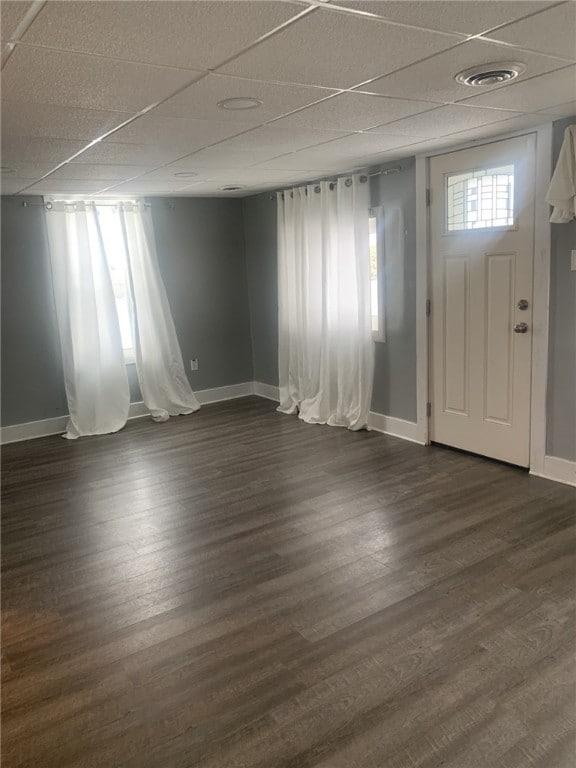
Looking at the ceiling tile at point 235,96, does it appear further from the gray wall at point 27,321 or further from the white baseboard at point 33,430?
the white baseboard at point 33,430

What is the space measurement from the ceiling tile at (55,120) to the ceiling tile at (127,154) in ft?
0.98

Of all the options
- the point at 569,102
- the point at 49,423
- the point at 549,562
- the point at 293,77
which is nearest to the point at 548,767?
the point at 549,562

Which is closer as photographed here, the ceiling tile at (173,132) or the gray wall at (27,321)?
the ceiling tile at (173,132)

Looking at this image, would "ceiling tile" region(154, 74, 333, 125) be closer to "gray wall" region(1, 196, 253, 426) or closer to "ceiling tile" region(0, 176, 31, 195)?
"ceiling tile" region(0, 176, 31, 195)

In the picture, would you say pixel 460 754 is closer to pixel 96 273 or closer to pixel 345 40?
pixel 345 40

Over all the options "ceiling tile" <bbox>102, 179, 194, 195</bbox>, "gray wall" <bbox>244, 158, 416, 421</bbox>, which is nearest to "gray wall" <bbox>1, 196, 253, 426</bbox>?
"ceiling tile" <bbox>102, 179, 194, 195</bbox>

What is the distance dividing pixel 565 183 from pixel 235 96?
6.56 ft

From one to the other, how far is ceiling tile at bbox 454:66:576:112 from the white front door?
0.69 metres

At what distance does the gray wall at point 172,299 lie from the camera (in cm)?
530

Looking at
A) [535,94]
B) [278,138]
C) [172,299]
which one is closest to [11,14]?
[278,138]

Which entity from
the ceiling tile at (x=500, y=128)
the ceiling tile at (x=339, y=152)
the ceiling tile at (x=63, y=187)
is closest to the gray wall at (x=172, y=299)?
the ceiling tile at (x=63, y=187)

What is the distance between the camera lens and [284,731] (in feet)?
6.35

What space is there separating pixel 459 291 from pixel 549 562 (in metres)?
2.03

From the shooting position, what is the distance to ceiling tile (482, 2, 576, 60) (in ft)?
6.00
